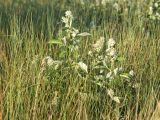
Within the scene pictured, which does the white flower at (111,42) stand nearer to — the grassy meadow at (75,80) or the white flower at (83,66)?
the grassy meadow at (75,80)

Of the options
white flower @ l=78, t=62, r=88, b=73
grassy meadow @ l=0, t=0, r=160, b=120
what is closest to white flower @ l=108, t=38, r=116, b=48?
grassy meadow @ l=0, t=0, r=160, b=120

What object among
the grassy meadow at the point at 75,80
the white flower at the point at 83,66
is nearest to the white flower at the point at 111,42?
the grassy meadow at the point at 75,80

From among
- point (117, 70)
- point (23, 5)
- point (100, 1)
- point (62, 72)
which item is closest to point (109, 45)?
point (117, 70)

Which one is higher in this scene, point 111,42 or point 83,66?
point 111,42

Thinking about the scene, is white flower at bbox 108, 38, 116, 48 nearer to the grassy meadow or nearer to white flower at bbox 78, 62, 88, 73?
the grassy meadow

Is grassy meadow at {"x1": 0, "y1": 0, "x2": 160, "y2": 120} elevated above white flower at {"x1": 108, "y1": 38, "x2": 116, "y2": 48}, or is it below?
below

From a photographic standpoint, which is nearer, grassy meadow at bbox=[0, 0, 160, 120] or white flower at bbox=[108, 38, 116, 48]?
grassy meadow at bbox=[0, 0, 160, 120]

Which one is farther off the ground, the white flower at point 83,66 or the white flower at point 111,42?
the white flower at point 111,42

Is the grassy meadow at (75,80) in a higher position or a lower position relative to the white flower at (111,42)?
lower

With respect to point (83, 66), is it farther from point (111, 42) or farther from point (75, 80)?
point (111, 42)

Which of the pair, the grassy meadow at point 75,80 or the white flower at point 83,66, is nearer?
the grassy meadow at point 75,80

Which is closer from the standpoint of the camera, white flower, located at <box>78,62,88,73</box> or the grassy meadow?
the grassy meadow

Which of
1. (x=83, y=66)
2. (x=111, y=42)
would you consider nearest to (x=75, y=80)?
(x=83, y=66)

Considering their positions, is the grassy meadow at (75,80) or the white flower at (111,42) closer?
A: the grassy meadow at (75,80)
